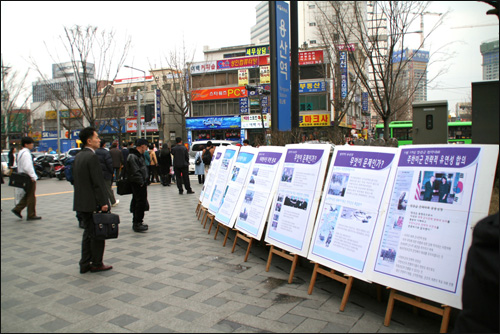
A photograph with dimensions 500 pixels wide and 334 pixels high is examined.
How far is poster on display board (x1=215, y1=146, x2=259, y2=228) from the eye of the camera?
5352 millimetres

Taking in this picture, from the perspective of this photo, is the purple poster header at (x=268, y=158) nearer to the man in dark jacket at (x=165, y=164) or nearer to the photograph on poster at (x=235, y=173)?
the photograph on poster at (x=235, y=173)

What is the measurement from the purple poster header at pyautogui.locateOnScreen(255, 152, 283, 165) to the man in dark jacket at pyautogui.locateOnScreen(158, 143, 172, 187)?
8983mm

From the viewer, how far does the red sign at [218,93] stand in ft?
128

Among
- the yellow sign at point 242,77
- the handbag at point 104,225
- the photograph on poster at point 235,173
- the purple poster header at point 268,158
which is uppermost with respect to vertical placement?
the yellow sign at point 242,77

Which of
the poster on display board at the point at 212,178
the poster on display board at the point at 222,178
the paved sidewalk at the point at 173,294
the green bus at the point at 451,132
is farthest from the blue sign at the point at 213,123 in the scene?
the paved sidewalk at the point at 173,294

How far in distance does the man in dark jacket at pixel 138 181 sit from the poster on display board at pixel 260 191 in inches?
94.8

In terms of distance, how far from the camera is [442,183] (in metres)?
2.80

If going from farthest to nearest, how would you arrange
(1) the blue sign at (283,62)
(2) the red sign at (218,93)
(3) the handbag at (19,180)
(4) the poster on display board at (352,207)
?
(2) the red sign at (218,93), (1) the blue sign at (283,62), (3) the handbag at (19,180), (4) the poster on display board at (352,207)

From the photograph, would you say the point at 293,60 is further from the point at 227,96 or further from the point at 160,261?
the point at 227,96

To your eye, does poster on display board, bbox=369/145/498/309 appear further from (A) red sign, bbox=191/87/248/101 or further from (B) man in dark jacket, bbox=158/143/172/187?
(A) red sign, bbox=191/87/248/101

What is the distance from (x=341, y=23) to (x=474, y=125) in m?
8.35

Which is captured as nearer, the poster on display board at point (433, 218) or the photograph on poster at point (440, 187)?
the poster on display board at point (433, 218)

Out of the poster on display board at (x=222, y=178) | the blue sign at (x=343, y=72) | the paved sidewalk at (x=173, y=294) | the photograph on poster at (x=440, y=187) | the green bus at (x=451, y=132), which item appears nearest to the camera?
the photograph on poster at (x=440, y=187)

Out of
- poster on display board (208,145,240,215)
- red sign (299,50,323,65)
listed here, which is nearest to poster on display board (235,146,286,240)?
poster on display board (208,145,240,215)
